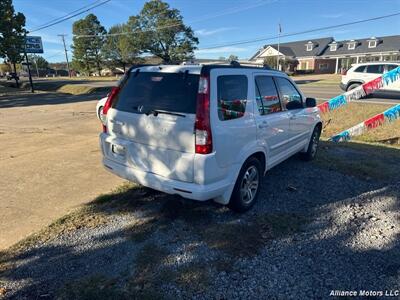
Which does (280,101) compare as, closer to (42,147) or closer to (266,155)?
(266,155)

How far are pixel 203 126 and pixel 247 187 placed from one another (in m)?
1.21

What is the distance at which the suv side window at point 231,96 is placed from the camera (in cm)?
319

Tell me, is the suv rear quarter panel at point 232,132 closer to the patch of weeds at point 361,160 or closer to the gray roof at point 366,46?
the patch of weeds at point 361,160

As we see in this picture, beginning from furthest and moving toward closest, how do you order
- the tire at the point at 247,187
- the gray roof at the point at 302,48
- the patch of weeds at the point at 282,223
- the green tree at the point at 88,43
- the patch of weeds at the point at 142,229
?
1. the green tree at the point at 88,43
2. the gray roof at the point at 302,48
3. the tire at the point at 247,187
4. the patch of weeds at the point at 282,223
5. the patch of weeds at the point at 142,229

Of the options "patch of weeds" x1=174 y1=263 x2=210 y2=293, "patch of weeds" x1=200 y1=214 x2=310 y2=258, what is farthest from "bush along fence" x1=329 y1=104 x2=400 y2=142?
"patch of weeds" x1=174 y1=263 x2=210 y2=293

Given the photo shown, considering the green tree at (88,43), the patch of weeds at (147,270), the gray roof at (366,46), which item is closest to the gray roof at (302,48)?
the gray roof at (366,46)

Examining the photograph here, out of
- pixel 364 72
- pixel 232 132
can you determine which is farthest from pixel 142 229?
pixel 364 72

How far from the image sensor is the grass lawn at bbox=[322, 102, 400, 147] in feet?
28.9

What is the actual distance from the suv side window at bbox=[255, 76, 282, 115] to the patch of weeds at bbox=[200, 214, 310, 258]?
4.47 feet

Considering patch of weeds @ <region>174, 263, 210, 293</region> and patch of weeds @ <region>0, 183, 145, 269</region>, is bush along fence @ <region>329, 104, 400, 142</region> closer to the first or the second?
patch of weeds @ <region>0, 183, 145, 269</region>

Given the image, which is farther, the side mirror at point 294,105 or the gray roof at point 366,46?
the gray roof at point 366,46

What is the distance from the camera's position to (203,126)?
299 cm

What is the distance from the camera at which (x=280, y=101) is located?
434 cm

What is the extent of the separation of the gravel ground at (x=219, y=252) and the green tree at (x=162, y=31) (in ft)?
145
